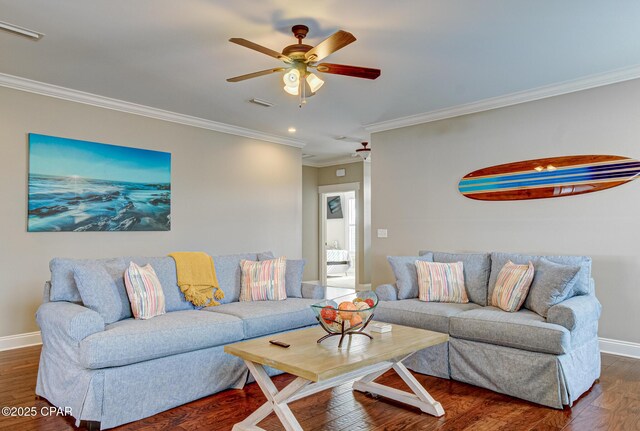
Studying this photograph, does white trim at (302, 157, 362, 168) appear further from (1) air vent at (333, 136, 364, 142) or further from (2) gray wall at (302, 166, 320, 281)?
(1) air vent at (333, 136, 364, 142)

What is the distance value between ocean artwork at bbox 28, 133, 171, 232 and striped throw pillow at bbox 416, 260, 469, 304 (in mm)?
3209

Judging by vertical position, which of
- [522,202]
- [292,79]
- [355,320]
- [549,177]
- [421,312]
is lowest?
[421,312]

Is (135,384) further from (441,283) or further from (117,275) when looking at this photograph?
(441,283)

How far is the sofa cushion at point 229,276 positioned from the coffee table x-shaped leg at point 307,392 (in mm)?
1426

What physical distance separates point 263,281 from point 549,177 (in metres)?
3.13

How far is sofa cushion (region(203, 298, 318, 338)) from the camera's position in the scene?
3.27 m

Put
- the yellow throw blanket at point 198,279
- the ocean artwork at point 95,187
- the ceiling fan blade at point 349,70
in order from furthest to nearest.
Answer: the ocean artwork at point 95,187 → the yellow throw blanket at point 198,279 → the ceiling fan blade at point 349,70

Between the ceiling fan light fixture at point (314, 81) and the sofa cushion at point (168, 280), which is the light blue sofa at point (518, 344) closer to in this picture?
the sofa cushion at point (168, 280)

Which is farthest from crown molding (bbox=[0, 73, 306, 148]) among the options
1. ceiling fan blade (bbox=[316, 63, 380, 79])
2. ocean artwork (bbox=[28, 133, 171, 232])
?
ceiling fan blade (bbox=[316, 63, 380, 79])

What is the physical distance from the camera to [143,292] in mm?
3119

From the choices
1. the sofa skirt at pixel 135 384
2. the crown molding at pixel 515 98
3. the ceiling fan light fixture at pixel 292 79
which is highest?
the crown molding at pixel 515 98

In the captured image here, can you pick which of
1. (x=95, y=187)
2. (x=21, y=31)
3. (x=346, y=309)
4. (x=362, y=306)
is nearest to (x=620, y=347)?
(x=362, y=306)

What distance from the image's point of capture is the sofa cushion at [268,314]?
10.7 ft

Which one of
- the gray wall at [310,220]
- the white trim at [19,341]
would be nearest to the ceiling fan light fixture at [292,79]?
the white trim at [19,341]
